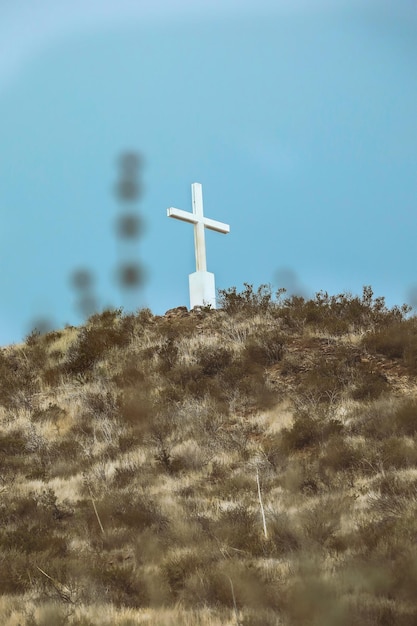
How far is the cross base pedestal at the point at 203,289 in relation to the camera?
1609 cm

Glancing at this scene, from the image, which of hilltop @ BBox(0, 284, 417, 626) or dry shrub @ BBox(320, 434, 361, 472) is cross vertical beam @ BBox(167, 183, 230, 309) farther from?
dry shrub @ BBox(320, 434, 361, 472)

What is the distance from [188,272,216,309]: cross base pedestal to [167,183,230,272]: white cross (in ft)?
0.50

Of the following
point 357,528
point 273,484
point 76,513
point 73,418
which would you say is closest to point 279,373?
point 73,418

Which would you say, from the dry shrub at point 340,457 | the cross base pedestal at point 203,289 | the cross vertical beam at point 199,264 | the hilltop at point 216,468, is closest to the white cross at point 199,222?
the cross vertical beam at point 199,264

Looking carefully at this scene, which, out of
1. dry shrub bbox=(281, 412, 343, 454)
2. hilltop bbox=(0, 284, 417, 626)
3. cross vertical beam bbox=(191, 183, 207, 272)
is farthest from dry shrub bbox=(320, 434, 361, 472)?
cross vertical beam bbox=(191, 183, 207, 272)

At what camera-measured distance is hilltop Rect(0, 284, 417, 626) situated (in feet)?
16.8

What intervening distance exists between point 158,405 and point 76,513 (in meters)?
3.52

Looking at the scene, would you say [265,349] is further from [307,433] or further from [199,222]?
[199,222]

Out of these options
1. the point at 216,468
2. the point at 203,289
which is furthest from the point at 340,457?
the point at 203,289

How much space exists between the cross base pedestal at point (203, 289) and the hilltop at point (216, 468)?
0.32 metres

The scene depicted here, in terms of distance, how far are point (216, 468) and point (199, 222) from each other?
8068 mm

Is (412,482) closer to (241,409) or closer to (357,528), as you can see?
(357,528)

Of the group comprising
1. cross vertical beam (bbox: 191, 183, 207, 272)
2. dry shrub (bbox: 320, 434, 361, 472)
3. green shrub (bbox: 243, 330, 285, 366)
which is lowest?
dry shrub (bbox: 320, 434, 361, 472)

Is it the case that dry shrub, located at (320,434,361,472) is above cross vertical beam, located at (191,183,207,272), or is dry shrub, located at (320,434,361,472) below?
below
